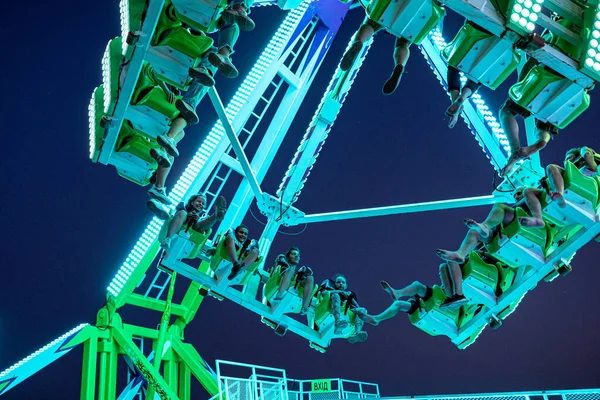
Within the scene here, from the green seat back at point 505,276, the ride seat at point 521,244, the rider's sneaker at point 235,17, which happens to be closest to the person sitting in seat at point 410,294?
the green seat back at point 505,276

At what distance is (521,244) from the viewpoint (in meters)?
6.52

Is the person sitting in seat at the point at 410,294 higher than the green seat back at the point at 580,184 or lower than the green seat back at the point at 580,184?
lower

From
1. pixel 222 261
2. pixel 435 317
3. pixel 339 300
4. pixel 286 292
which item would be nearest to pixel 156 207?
pixel 222 261

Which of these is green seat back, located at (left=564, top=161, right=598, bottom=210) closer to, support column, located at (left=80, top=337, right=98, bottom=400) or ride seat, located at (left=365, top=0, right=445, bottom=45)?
ride seat, located at (left=365, top=0, right=445, bottom=45)

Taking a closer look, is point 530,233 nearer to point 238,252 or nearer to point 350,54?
point 350,54

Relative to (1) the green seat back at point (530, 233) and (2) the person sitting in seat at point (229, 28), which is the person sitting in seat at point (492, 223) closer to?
(1) the green seat back at point (530, 233)

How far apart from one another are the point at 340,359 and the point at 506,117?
8.60 m

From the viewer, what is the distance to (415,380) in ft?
42.0

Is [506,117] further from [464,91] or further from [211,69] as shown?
[211,69]

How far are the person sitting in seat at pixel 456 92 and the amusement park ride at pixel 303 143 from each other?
0.28 m

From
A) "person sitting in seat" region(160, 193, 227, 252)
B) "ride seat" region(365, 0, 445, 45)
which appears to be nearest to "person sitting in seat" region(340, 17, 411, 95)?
"ride seat" region(365, 0, 445, 45)

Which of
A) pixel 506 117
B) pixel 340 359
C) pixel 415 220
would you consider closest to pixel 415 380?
pixel 340 359

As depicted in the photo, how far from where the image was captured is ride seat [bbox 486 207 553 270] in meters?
6.43

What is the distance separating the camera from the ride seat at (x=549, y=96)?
4984mm
